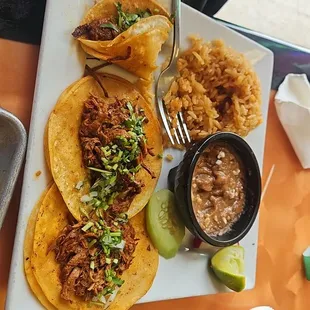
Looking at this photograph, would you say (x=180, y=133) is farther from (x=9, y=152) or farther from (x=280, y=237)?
(x=280, y=237)

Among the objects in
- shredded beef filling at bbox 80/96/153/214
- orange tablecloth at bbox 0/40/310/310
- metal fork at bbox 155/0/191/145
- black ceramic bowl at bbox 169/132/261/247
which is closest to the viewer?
shredded beef filling at bbox 80/96/153/214

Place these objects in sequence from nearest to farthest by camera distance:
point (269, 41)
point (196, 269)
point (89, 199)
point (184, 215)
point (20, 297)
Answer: point (20, 297)
point (89, 199)
point (184, 215)
point (196, 269)
point (269, 41)

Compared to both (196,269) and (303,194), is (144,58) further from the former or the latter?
(303,194)

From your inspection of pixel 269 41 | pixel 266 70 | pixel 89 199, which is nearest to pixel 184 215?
pixel 89 199

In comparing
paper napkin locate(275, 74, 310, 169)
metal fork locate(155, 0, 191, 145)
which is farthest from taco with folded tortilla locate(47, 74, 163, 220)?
paper napkin locate(275, 74, 310, 169)

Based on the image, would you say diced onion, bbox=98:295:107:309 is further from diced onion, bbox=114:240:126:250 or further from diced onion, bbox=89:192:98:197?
diced onion, bbox=89:192:98:197

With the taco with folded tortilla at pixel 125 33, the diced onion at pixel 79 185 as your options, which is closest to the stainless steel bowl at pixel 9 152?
the diced onion at pixel 79 185
